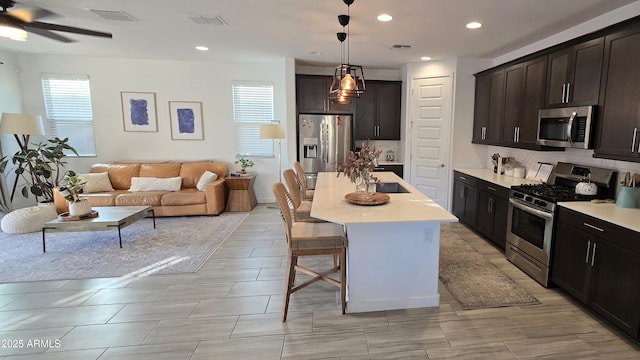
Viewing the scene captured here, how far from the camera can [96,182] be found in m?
5.45

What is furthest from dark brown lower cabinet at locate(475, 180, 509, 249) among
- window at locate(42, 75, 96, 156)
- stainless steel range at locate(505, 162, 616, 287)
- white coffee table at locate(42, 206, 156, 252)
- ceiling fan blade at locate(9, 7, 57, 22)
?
window at locate(42, 75, 96, 156)

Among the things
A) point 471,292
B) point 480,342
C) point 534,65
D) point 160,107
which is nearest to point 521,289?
point 471,292

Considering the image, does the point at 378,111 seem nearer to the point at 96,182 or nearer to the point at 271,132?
the point at 271,132

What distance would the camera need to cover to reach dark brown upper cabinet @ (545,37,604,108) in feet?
9.57

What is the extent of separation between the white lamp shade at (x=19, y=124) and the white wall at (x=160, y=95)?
1147mm

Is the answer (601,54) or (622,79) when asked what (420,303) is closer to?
(622,79)

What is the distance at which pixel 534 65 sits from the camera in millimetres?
3762

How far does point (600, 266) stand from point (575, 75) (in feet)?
6.42

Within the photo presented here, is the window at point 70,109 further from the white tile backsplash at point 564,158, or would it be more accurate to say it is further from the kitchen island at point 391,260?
the white tile backsplash at point 564,158

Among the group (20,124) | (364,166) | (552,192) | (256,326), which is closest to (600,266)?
(552,192)

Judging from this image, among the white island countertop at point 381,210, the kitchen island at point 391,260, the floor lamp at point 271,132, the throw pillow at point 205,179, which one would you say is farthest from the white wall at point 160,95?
the kitchen island at point 391,260

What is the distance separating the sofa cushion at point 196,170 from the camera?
5.84 m

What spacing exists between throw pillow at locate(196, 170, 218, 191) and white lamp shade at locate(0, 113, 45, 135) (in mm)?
2540

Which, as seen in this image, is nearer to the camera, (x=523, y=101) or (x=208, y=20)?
(x=208, y=20)
